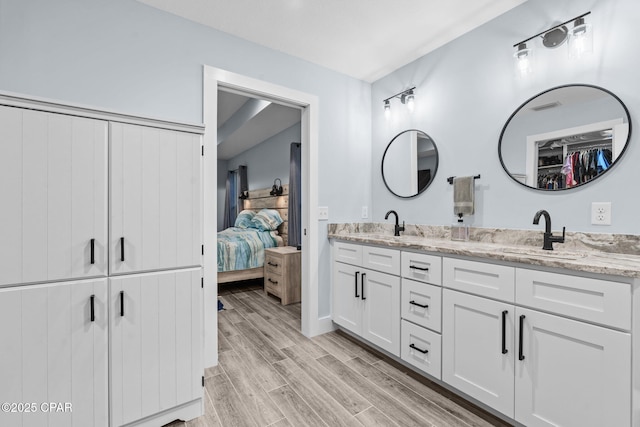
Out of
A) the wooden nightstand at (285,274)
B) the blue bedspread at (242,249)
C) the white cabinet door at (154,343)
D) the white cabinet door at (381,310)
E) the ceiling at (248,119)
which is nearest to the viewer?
the white cabinet door at (154,343)

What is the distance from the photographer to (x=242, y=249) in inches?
161

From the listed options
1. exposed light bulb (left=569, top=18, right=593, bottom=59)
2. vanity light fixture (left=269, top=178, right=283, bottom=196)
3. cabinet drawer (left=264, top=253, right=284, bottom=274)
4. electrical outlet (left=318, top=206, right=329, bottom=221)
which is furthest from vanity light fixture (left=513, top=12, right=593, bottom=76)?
vanity light fixture (left=269, top=178, right=283, bottom=196)

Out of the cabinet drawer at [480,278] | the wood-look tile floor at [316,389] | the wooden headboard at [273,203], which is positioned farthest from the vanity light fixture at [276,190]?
the cabinet drawer at [480,278]

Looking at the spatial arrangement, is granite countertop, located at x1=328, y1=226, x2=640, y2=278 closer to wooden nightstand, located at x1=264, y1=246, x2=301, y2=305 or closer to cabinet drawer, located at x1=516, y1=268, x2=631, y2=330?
cabinet drawer, located at x1=516, y1=268, x2=631, y2=330

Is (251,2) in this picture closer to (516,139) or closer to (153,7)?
(153,7)

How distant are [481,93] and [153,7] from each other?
239 centimetres

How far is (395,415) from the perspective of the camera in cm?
167

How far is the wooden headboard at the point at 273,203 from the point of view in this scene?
16.1 ft

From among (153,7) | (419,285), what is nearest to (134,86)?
(153,7)

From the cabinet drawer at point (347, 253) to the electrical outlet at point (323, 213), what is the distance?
0.26 meters

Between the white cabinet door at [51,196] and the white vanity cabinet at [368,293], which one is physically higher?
the white cabinet door at [51,196]

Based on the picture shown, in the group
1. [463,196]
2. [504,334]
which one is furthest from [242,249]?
[504,334]

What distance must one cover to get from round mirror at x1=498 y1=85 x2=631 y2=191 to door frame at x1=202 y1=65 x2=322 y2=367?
153 centimetres

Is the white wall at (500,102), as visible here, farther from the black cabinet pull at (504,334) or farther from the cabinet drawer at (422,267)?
the black cabinet pull at (504,334)
